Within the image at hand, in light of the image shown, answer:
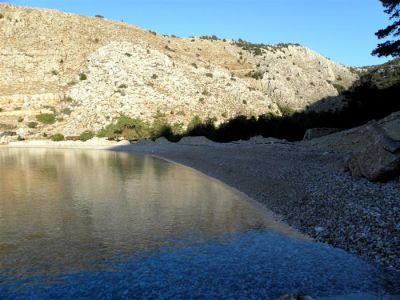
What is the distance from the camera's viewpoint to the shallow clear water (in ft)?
25.9

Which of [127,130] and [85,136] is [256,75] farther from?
[85,136]

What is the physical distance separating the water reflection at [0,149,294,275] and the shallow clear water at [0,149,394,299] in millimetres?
31

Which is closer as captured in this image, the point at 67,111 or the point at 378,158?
the point at 378,158

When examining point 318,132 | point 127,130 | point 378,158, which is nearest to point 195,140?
point 127,130

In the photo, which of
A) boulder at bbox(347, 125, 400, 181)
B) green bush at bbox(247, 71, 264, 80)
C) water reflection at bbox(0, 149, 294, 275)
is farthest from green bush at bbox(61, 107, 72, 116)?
boulder at bbox(347, 125, 400, 181)

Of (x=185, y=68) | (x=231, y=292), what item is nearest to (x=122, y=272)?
(x=231, y=292)

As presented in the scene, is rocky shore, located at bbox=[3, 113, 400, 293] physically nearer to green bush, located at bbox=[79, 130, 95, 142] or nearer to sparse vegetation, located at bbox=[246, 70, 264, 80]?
green bush, located at bbox=[79, 130, 95, 142]

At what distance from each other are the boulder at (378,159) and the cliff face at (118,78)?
139 ft

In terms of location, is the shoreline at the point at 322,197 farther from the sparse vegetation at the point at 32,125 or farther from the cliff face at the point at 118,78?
the sparse vegetation at the point at 32,125

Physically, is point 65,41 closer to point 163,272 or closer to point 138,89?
point 138,89

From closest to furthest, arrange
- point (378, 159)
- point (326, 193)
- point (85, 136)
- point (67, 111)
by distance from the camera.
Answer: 1. point (326, 193)
2. point (378, 159)
3. point (85, 136)
4. point (67, 111)

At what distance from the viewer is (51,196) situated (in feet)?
56.4

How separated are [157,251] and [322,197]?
6.28 metres

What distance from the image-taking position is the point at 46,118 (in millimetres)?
58562
